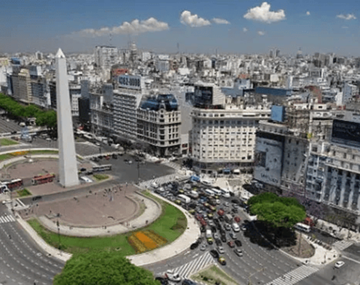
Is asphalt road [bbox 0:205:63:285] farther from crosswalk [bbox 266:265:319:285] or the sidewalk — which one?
crosswalk [bbox 266:265:319:285]

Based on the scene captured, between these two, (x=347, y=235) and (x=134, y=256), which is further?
(x=347, y=235)

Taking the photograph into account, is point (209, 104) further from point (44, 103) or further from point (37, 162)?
point (44, 103)

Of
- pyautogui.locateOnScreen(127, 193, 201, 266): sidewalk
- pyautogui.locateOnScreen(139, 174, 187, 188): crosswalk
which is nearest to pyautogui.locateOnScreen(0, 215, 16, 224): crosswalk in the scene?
pyautogui.locateOnScreen(127, 193, 201, 266): sidewalk

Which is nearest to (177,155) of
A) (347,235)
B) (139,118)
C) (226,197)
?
(139,118)

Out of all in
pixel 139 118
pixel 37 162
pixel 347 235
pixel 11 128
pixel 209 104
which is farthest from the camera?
pixel 11 128

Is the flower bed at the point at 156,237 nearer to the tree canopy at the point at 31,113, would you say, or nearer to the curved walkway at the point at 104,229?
the curved walkway at the point at 104,229
